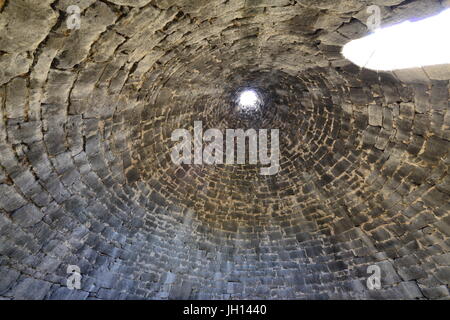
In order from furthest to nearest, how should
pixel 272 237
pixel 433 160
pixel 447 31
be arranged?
pixel 272 237
pixel 433 160
pixel 447 31

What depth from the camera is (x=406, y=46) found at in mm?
3418

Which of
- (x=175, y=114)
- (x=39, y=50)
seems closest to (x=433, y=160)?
(x=175, y=114)

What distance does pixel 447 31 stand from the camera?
3084mm

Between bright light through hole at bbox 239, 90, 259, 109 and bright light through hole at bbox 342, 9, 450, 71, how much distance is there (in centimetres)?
292

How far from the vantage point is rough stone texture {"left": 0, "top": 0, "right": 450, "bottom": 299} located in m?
2.95

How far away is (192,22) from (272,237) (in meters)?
4.87

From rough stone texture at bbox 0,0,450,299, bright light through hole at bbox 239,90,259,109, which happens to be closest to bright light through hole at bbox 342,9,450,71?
rough stone texture at bbox 0,0,450,299

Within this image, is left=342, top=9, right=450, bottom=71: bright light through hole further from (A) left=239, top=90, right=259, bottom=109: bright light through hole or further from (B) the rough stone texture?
(A) left=239, top=90, right=259, bottom=109: bright light through hole

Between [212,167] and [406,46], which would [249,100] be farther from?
[406,46]

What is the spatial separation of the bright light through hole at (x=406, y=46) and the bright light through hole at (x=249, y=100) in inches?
115

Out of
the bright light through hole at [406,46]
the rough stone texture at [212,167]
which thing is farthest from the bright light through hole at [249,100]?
the bright light through hole at [406,46]

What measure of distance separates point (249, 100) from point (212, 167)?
1.88 m

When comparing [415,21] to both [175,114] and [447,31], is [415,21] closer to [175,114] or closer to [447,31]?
[447,31]

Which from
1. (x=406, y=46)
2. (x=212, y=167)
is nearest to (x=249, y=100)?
(x=212, y=167)
